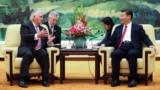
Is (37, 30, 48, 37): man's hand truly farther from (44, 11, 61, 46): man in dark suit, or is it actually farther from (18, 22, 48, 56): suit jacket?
(44, 11, 61, 46): man in dark suit

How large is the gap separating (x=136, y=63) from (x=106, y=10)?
3807 millimetres

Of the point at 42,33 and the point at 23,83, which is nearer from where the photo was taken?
the point at 23,83

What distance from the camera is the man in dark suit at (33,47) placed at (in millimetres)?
6297

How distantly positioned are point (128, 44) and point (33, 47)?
4.99ft

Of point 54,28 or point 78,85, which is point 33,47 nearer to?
point 54,28

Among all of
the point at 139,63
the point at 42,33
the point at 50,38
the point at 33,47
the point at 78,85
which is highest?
the point at 42,33

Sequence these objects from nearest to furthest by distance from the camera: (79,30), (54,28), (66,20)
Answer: (79,30)
(54,28)
(66,20)

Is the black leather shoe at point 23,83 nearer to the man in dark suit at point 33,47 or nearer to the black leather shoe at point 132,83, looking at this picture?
the man in dark suit at point 33,47

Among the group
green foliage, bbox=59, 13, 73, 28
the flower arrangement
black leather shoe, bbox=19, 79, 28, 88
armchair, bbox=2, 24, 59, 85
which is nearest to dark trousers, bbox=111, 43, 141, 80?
the flower arrangement

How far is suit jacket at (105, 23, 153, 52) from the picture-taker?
6.54 m

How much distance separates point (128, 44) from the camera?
21.6 ft

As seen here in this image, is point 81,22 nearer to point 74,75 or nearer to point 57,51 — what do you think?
point 57,51

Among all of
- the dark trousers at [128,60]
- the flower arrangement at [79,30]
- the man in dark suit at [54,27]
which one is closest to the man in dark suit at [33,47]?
the man in dark suit at [54,27]

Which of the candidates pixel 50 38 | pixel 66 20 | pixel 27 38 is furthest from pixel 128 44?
pixel 66 20
